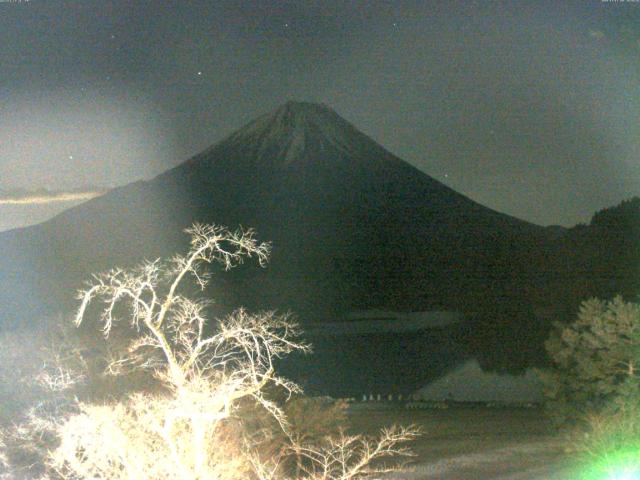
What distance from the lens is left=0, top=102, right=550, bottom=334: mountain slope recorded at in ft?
244

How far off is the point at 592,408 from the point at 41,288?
54597 millimetres

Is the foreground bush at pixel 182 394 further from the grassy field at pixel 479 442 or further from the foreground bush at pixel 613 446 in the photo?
the grassy field at pixel 479 442

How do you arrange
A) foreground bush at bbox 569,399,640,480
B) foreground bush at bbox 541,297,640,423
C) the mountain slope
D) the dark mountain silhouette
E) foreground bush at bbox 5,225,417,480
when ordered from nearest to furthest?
1. foreground bush at bbox 5,225,417,480
2. foreground bush at bbox 569,399,640,480
3. foreground bush at bbox 541,297,640,423
4. the dark mountain silhouette
5. the mountain slope

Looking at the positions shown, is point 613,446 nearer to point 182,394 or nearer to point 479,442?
point 479,442

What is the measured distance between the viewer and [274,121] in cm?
12250

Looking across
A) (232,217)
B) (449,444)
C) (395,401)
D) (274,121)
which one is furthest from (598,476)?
(274,121)

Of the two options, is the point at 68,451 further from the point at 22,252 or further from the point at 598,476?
the point at 22,252

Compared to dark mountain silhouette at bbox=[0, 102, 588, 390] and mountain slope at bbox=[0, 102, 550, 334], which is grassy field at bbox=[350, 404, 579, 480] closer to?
dark mountain silhouette at bbox=[0, 102, 588, 390]

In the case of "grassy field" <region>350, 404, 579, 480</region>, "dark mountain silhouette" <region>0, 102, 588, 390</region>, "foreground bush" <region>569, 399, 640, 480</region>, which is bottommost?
"grassy field" <region>350, 404, 579, 480</region>

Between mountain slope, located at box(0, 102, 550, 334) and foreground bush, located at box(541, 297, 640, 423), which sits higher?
mountain slope, located at box(0, 102, 550, 334)

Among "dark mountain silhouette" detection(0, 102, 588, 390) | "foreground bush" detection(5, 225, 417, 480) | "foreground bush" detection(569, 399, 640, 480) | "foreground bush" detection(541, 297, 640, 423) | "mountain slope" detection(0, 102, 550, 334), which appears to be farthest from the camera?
"mountain slope" detection(0, 102, 550, 334)

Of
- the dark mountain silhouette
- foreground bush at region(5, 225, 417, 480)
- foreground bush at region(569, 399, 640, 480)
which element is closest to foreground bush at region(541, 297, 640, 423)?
foreground bush at region(569, 399, 640, 480)

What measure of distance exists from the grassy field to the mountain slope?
34.8 m

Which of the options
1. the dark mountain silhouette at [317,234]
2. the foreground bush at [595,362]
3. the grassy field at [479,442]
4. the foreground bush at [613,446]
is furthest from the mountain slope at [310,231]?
the foreground bush at [613,446]
